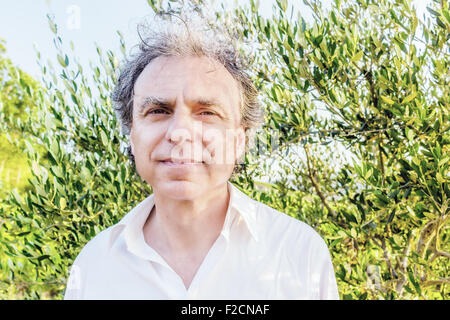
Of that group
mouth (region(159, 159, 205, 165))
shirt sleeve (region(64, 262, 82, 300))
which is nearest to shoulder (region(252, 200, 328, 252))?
mouth (region(159, 159, 205, 165))

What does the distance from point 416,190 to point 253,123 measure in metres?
1.04

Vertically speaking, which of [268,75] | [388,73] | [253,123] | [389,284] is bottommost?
[389,284]

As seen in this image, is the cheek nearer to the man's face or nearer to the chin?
the man's face

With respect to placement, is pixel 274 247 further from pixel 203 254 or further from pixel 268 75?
pixel 268 75

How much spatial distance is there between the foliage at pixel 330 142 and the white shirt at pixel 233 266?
474 mm

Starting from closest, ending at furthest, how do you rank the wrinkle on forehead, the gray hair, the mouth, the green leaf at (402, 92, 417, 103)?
the mouth
the wrinkle on forehead
the gray hair
the green leaf at (402, 92, 417, 103)

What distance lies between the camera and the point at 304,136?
8.91 feet

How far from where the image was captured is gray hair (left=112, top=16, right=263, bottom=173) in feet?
6.13

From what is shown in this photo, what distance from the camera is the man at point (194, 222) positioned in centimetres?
164

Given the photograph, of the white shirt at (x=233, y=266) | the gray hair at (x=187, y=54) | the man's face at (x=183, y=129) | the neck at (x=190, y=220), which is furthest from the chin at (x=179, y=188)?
the gray hair at (x=187, y=54)

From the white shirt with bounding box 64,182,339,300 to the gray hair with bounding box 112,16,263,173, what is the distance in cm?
57

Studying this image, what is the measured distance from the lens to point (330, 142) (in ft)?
9.17

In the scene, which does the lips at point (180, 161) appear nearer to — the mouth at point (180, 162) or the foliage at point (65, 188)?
the mouth at point (180, 162)
